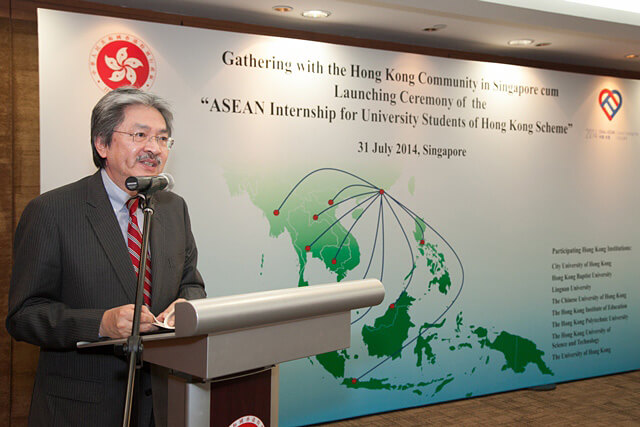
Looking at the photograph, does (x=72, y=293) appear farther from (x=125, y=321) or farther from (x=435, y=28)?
(x=435, y=28)

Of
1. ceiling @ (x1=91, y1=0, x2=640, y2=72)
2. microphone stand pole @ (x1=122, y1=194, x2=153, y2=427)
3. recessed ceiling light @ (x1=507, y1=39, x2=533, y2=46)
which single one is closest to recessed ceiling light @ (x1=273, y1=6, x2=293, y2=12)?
ceiling @ (x1=91, y1=0, x2=640, y2=72)

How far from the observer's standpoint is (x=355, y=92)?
450cm

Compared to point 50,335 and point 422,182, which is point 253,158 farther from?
point 50,335

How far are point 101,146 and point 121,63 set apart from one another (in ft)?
5.37

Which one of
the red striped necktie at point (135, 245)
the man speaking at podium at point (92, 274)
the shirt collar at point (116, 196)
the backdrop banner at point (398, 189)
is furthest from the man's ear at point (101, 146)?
the backdrop banner at point (398, 189)

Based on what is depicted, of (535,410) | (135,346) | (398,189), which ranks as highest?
(398,189)

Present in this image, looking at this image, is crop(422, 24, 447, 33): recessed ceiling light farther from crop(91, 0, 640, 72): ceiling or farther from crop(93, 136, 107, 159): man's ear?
crop(93, 136, 107, 159): man's ear

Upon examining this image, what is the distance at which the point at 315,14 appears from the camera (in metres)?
4.21

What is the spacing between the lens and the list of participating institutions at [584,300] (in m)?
5.38

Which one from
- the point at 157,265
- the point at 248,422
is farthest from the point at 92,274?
the point at 248,422

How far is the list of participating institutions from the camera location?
5375 mm

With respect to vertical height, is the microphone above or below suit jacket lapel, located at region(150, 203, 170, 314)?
above

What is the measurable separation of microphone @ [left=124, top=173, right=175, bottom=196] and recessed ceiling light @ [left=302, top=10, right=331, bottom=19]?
2.60 meters

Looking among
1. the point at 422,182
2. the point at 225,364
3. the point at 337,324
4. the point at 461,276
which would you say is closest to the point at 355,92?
the point at 422,182
